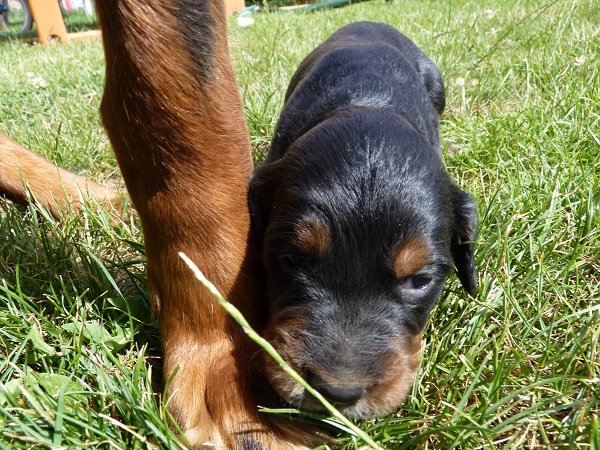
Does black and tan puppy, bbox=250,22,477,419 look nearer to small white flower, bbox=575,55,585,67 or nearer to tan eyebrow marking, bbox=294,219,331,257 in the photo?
tan eyebrow marking, bbox=294,219,331,257

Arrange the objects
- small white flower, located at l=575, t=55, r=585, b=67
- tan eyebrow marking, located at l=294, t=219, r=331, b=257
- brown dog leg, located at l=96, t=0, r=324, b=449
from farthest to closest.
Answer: small white flower, located at l=575, t=55, r=585, b=67
tan eyebrow marking, located at l=294, t=219, r=331, b=257
brown dog leg, located at l=96, t=0, r=324, b=449

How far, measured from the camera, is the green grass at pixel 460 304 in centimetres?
170

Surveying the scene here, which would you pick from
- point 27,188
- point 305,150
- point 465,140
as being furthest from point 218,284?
point 465,140

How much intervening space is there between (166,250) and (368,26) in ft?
12.9

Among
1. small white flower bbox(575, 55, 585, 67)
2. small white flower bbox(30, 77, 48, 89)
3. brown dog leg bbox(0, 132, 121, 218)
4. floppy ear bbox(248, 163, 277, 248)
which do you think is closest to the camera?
floppy ear bbox(248, 163, 277, 248)

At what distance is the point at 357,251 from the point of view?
2.07 m

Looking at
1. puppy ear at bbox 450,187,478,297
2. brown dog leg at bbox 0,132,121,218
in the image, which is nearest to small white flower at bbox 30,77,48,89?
brown dog leg at bbox 0,132,121,218

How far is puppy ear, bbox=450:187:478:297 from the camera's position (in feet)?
8.00

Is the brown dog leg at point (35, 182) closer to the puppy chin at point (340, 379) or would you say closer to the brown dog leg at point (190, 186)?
the brown dog leg at point (190, 186)

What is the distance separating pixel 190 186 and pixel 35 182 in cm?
156

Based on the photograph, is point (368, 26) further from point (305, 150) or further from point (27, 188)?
point (27, 188)

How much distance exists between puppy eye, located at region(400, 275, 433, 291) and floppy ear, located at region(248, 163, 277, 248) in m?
0.59

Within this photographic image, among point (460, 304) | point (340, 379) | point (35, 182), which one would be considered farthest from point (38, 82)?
point (340, 379)

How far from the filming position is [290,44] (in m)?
6.79
